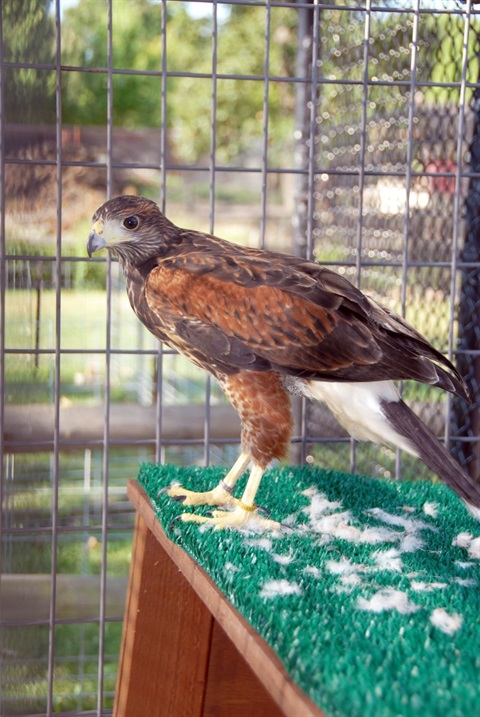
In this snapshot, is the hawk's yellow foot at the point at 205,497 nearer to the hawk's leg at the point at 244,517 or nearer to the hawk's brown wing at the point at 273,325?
the hawk's leg at the point at 244,517

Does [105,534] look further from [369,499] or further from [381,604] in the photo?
[381,604]

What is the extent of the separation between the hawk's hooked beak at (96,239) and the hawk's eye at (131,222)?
0.06m

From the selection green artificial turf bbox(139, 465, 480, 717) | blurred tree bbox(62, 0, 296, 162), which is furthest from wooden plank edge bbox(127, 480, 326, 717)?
blurred tree bbox(62, 0, 296, 162)

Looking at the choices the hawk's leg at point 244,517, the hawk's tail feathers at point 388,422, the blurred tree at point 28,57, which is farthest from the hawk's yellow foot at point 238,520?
the blurred tree at point 28,57

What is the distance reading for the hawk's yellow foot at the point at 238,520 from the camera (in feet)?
6.10

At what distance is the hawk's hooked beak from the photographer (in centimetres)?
194

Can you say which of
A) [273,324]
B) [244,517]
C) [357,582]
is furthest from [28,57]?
[357,582]

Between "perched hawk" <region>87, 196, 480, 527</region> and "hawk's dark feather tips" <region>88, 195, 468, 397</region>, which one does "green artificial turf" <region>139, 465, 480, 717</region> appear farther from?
"hawk's dark feather tips" <region>88, 195, 468, 397</region>

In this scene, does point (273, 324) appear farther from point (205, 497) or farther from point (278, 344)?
point (205, 497)

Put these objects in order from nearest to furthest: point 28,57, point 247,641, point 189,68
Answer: point 247,641
point 28,57
point 189,68

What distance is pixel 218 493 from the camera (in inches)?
80.4

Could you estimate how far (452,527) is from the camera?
1.99 m

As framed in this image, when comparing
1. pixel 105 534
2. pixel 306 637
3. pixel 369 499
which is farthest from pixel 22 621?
pixel 306 637

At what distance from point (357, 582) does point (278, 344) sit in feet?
1.79
